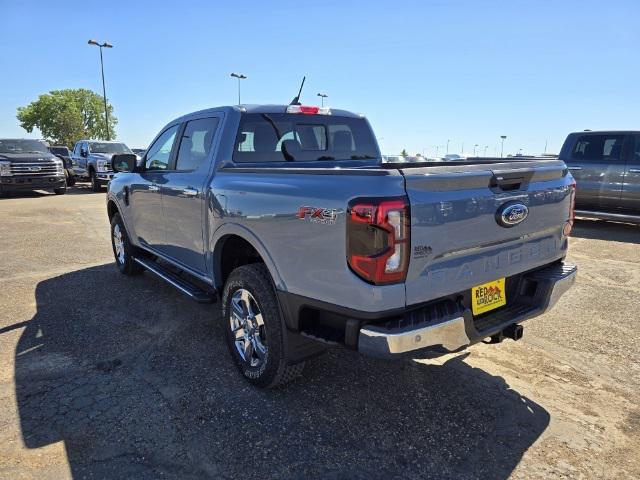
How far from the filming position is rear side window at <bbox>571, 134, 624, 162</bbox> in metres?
8.90

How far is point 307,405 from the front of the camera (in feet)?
9.82

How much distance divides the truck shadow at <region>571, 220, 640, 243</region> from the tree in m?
76.9

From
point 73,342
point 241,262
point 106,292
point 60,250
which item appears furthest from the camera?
point 60,250

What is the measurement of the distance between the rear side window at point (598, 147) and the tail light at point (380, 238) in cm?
866

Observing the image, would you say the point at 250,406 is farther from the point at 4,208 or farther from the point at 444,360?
the point at 4,208

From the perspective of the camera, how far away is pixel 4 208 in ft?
43.4

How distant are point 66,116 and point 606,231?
3239 inches

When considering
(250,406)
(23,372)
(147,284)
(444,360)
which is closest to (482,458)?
(444,360)

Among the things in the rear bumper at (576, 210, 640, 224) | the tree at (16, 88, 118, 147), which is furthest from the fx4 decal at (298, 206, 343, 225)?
the tree at (16, 88, 118, 147)

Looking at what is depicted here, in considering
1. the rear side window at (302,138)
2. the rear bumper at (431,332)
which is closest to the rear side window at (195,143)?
the rear side window at (302,138)

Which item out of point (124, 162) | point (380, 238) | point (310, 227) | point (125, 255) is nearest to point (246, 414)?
point (310, 227)

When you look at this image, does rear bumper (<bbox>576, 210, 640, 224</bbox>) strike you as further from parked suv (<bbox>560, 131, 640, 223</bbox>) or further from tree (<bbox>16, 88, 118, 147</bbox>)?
tree (<bbox>16, 88, 118, 147</bbox>)

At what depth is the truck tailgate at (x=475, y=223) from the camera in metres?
2.29

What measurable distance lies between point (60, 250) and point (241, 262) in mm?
5457
